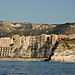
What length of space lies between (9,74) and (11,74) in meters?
0.55

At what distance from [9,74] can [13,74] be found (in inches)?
43.3

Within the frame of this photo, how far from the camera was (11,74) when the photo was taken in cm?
8469

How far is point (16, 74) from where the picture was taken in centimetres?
8419

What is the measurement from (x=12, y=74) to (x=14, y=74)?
454 mm

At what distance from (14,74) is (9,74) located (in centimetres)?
128

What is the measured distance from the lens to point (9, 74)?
8500 centimetres

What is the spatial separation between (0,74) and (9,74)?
2.89 metres

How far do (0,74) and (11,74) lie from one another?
9.72 feet

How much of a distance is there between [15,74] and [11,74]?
988 mm

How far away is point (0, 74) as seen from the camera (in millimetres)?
82688

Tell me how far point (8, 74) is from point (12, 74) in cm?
106

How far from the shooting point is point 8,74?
85.1 meters
